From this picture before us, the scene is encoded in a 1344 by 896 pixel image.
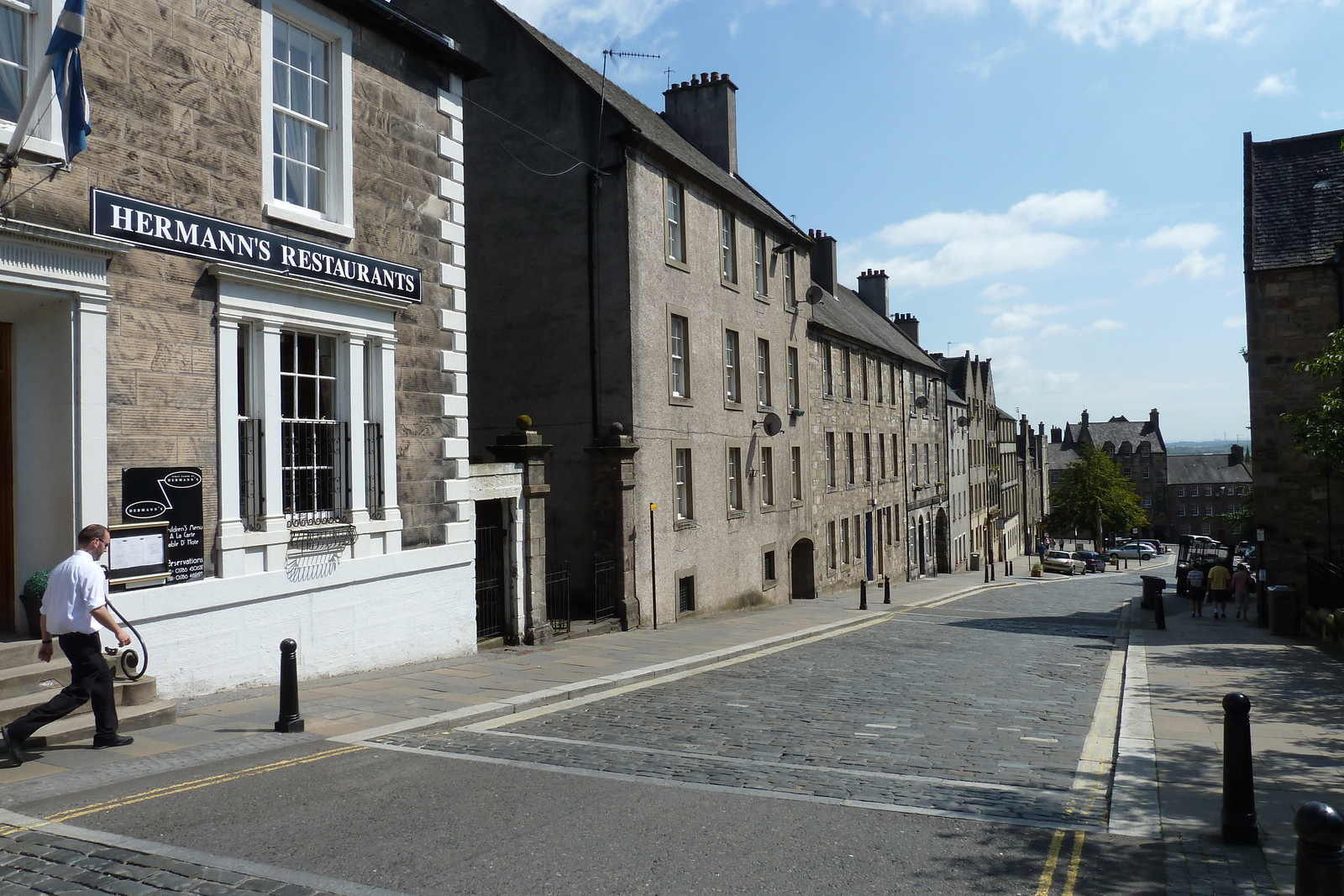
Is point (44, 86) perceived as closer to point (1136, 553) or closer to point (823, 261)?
point (823, 261)

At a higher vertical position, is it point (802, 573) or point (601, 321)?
point (601, 321)

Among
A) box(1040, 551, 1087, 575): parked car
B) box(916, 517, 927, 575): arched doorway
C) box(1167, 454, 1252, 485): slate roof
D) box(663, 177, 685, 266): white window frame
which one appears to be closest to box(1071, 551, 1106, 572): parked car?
box(1040, 551, 1087, 575): parked car

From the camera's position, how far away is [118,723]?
7.76 meters

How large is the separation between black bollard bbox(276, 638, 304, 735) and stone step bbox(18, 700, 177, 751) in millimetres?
1003

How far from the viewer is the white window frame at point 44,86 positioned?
8.16m

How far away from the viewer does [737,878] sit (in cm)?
516

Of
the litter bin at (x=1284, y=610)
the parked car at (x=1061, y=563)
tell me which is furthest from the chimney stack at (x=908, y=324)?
the litter bin at (x=1284, y=610)

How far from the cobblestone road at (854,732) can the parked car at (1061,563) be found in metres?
51.6

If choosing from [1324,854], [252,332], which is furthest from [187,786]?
[1324,854]

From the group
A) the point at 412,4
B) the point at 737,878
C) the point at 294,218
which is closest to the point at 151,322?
the point at 294,218

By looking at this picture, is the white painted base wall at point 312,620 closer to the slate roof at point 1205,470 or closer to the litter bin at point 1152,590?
the litter bin at point 1152,590

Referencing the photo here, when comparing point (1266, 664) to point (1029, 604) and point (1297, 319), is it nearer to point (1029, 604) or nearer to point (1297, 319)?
point (1297, 319)

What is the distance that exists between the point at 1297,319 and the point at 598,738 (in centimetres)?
2226

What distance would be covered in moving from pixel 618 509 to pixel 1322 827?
595 inches
